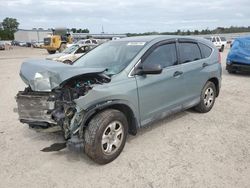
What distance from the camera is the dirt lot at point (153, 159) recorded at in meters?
3.44

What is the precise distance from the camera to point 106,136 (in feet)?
12.6

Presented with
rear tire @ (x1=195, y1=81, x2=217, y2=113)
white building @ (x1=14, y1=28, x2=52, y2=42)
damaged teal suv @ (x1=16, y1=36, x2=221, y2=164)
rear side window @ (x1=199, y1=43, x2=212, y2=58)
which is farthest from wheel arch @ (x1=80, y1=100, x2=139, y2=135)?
white building @ (x1=14, y1=28, x2=52, y2=42)

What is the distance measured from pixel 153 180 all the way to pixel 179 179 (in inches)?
13.2

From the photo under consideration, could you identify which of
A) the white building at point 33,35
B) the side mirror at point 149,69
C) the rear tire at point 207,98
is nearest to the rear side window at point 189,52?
the rear tire at point 207,98

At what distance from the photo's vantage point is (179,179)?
3.44 metres

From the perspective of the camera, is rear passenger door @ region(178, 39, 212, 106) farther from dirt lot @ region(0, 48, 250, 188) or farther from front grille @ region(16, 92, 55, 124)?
front grille @ region(16, 92, 55, 124)

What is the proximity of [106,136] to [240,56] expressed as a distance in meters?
9.23

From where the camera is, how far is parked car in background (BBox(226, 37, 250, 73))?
1111 centimetres

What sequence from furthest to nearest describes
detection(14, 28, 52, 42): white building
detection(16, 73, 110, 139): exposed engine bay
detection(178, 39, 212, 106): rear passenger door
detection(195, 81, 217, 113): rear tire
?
detection(14, 28, 52, 42): white building, detection(195, 81, 217, 113): rear tire, detection(178, 39, 212, 106): rear passenger door, detection(16, 73, 110, 139): exposed engine bay

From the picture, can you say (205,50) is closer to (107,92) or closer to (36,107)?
(107,92)

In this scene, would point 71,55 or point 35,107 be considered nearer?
point 35,107

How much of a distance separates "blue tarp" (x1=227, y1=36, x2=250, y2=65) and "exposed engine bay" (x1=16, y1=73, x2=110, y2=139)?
8909 mm

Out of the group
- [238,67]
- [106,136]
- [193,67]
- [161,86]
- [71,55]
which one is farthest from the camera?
[71,55]

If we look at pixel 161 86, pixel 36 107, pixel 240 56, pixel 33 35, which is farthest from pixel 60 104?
pixel 33 35
